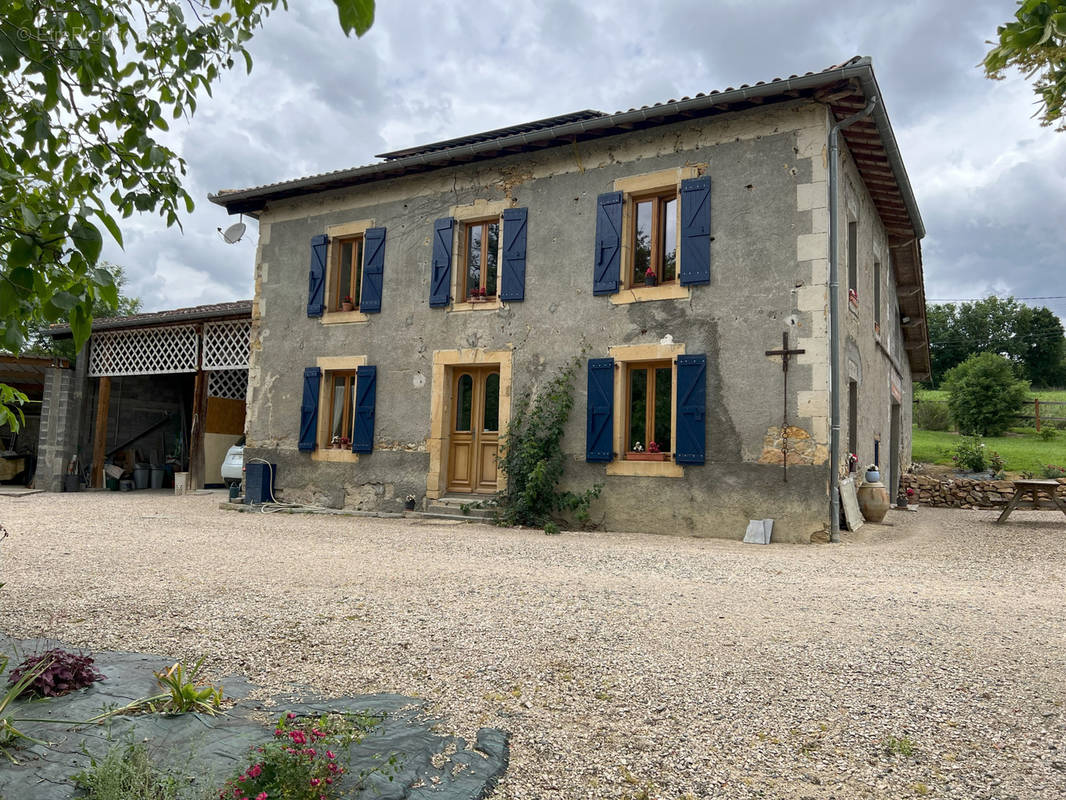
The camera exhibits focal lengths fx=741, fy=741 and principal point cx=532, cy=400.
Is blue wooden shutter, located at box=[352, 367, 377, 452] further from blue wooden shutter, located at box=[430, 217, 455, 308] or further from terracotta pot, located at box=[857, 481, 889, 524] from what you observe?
terracotta pot, located at box=[857, 481, 889, 524]

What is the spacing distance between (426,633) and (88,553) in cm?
406

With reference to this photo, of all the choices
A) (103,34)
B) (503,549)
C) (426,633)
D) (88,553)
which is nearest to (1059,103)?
(103,34)

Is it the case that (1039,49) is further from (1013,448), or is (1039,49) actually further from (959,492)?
(1013,448)

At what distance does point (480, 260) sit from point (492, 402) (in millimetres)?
1989

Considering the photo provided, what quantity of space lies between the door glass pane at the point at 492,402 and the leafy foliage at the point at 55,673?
7304 mm

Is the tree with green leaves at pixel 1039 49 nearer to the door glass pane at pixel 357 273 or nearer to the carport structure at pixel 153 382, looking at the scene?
the door glass pane at pixel 357 273

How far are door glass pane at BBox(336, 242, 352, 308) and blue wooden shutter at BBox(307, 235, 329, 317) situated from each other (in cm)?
26

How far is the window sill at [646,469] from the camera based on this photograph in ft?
27.7

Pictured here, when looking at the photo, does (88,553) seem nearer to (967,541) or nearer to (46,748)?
(46,748)

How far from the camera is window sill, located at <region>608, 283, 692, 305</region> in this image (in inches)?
339

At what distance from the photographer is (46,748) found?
221 cm

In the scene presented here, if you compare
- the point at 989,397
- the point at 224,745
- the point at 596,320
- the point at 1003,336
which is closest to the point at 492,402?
the point at 596,320

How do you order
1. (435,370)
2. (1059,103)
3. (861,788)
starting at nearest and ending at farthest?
(1059,103) → (861,788) → (435,370)

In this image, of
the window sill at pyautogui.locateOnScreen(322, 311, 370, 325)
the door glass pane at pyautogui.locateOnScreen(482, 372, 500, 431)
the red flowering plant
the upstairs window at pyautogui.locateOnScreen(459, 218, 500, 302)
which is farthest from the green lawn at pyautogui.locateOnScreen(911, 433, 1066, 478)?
the red flowering plant
